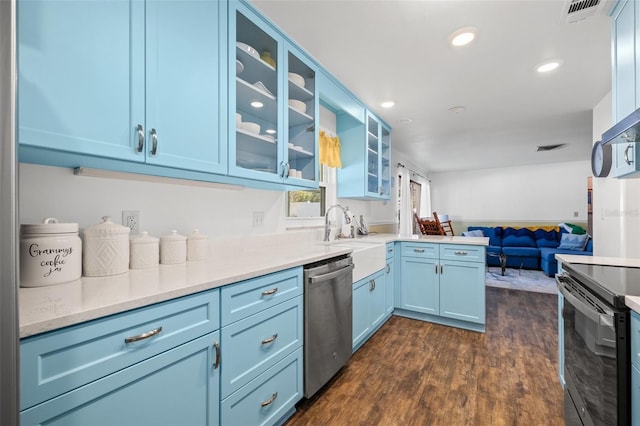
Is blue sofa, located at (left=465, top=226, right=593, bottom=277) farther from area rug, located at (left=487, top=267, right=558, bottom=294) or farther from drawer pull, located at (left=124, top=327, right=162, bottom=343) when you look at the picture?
drawer pull, located at (left=124, top=327, right=162, bottom=343)

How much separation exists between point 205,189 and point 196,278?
766 millimetres

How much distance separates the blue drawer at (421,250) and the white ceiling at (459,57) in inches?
63.1

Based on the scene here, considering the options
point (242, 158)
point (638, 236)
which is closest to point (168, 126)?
point (242, 158)

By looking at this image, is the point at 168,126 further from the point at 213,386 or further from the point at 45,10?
the point at 213,386

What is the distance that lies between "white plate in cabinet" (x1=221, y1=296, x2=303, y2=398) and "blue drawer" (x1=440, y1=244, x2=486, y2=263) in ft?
6.48

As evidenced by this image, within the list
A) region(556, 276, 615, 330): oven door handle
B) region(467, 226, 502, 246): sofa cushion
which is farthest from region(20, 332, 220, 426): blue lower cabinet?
region(467, 226, 502, 246): sofa cushion

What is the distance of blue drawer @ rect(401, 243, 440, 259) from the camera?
9.70 feet

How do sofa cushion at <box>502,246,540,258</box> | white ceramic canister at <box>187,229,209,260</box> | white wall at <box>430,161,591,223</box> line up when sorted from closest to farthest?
1. white ceramic canister at <box>187,229,209,260</box>
2. sofa cushion at <box>502,246,540,258</box>
3. white wall at <box>430,161,591,223</box>

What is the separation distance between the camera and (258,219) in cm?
208

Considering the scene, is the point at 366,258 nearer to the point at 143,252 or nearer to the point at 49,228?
the point at 143,252

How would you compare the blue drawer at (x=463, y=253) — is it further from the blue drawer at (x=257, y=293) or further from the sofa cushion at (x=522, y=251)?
the sofa cushion at (x=522, y=251)

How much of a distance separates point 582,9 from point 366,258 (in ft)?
6.99

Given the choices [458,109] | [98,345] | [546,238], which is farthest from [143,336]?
[546,238]

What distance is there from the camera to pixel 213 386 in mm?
1070
